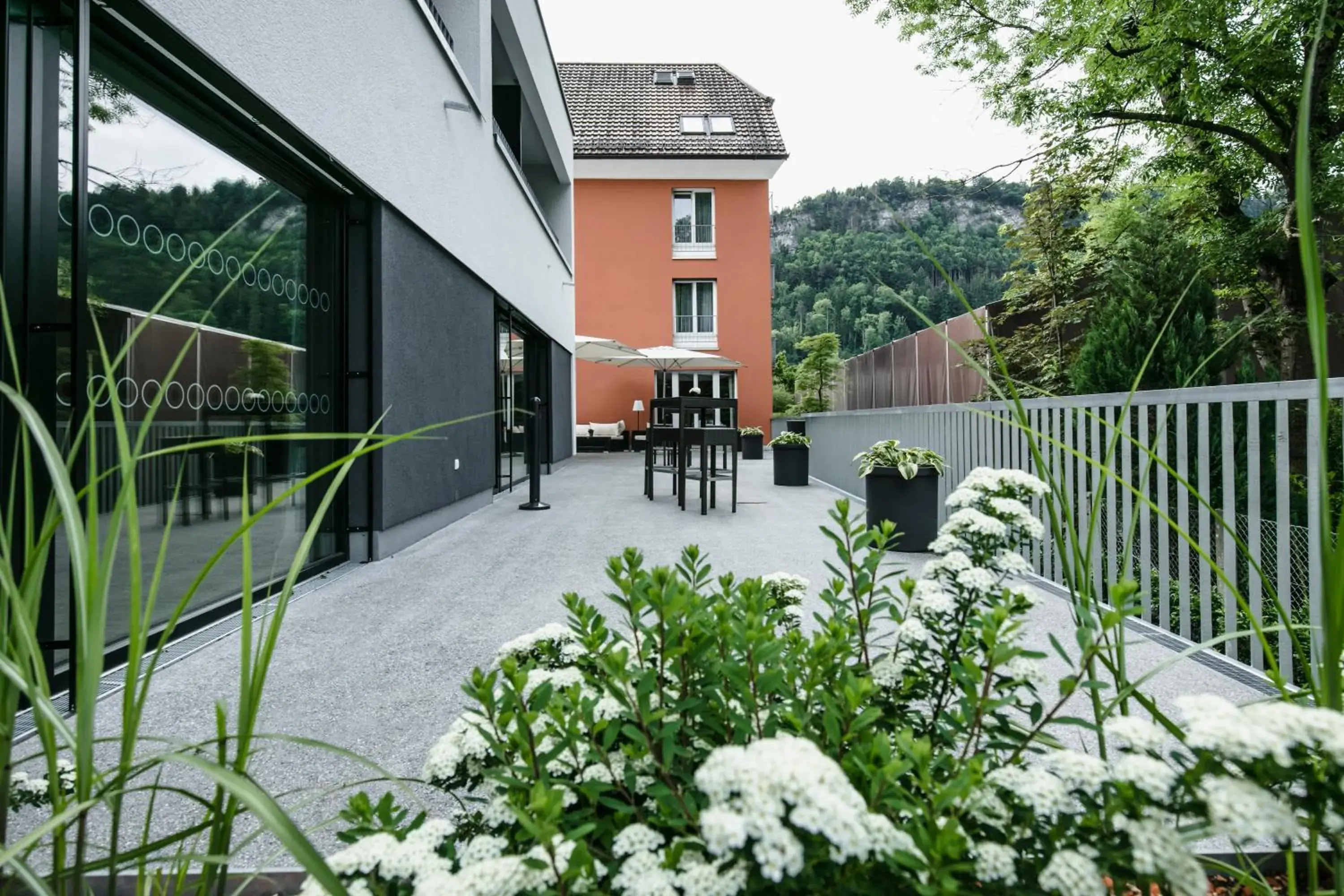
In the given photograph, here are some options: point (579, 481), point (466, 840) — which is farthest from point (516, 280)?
point (466, 840)

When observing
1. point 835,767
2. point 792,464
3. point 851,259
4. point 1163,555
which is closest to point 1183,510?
point 1163,555

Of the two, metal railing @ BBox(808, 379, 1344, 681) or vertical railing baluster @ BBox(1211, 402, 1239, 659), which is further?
vertical railing baluster @ BBox(1211, 402, 1239, 659)

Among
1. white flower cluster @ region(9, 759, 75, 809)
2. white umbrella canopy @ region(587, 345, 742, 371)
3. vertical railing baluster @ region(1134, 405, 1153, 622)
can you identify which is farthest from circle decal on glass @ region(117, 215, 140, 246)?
white umbrella canopy @ region(587, 345, 742, 371)

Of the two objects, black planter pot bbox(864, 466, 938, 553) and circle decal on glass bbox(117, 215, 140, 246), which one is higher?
circle decal on glass bbox(117, 215, 140, 246)

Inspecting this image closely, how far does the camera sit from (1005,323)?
12852 mm

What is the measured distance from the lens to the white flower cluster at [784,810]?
1.54ft

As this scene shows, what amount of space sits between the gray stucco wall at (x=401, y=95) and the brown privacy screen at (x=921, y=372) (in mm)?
6233

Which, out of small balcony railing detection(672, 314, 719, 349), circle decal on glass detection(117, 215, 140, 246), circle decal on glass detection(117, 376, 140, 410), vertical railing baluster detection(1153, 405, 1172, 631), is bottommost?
vertical railing baluster detection(1153, 405, 1172, 631)

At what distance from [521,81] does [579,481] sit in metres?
5.01

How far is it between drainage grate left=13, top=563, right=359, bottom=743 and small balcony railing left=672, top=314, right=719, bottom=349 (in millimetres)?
15276

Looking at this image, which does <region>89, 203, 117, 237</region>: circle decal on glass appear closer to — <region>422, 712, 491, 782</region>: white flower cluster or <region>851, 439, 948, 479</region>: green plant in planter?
<region>422, 712, 491, 782</region>: white flower cluster

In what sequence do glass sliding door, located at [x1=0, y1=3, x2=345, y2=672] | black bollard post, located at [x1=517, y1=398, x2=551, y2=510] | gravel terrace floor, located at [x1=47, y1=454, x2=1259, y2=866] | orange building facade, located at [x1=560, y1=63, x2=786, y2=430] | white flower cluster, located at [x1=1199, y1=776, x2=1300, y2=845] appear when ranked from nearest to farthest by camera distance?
white flower cluster, located at [x1=1199, y1=776, x2=1300, y2=845] → gravel terrace floor, located at [x1=47, y1=454, x2=1259, y2=866] → glass sliding door, located at [x1=0, y1=3, x2=345, y2=672] → black bollard post, located at [x1=517, y1=398, x2=551, y2=510] → orange building facade, located at [x1=560, y1=63, x2=786, y2=430]

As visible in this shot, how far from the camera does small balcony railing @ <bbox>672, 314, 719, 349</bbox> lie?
61.6 feet

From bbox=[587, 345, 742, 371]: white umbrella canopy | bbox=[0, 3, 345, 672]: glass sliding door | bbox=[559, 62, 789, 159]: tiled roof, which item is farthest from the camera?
bbox=[559, 62, 789, 159]: tiled roof
